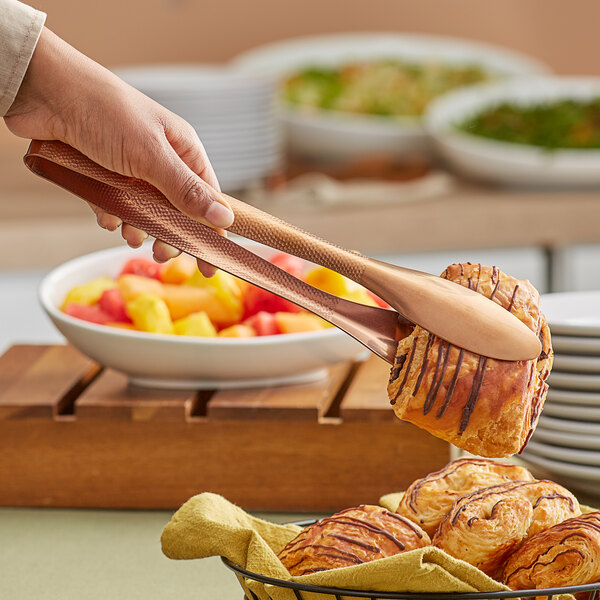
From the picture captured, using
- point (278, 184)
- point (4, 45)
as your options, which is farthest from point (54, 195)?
point (4, 45)

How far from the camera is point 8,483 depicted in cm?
105

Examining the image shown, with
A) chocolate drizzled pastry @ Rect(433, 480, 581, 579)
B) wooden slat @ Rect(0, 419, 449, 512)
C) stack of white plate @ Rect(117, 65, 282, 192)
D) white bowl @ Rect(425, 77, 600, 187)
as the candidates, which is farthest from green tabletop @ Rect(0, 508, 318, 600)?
white bowl @ Rect(425, 77, 600, 187)

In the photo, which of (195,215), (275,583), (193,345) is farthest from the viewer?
(193,345)

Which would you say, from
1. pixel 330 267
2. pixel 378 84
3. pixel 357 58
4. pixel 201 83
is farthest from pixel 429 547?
pixel 357 58

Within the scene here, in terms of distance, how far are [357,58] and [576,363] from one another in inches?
89.4

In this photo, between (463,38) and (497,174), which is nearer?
(497,174)

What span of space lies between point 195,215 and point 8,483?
45 centimetres

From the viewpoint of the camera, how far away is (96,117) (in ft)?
2.63

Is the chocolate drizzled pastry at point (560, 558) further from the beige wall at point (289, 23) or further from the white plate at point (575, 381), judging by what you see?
the beige wall at point (289, 23)

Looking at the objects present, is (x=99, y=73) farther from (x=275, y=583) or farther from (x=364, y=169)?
(x=364, y=169)

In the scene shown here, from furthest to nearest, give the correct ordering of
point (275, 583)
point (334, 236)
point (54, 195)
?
1. point (54, 195)
2. point (334, 236)
3. point (275, 583)

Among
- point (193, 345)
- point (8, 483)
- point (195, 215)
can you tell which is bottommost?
point (8, 483)

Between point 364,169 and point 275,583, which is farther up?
point 275,583

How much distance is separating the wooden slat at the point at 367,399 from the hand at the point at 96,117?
0.30m
